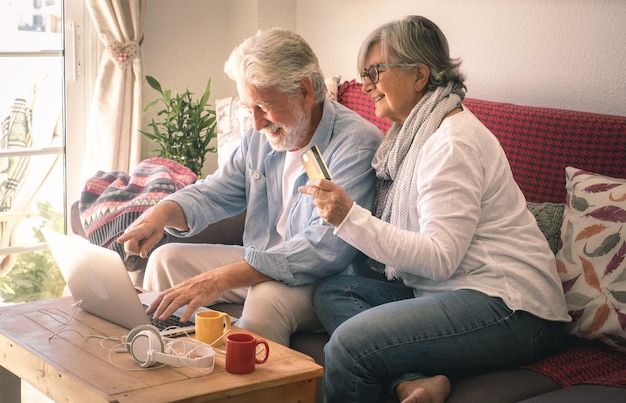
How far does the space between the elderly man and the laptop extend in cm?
9

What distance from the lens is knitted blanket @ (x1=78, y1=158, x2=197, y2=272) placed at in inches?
113

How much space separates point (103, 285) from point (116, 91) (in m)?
1.83

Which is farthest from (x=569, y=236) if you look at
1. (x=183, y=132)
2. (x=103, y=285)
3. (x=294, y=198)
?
(x=183, y=132)

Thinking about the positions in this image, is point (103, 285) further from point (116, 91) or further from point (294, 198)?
point (116, 91)

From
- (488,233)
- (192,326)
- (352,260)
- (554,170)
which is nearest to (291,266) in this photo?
(352,260)

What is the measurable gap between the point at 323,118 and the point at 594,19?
0.83 m

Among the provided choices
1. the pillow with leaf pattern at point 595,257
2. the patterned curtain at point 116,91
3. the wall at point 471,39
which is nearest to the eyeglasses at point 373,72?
the pillow with leaf pattern at point 595,257

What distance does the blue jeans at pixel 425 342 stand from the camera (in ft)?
6.18

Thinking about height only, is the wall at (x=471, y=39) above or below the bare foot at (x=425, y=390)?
above

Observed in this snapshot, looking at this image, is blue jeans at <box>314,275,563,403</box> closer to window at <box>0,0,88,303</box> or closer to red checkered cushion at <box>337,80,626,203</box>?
red checkered cushion at <box>337,80,626,203</box>

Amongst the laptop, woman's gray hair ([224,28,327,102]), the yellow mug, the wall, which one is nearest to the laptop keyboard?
the laptop

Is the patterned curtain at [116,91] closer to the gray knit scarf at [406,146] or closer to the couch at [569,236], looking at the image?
the couch at [569,236]

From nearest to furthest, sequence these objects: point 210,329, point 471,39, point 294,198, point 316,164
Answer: point 210,329, point 316,164, point 294,198, point 471,39

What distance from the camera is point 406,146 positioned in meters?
2.16
